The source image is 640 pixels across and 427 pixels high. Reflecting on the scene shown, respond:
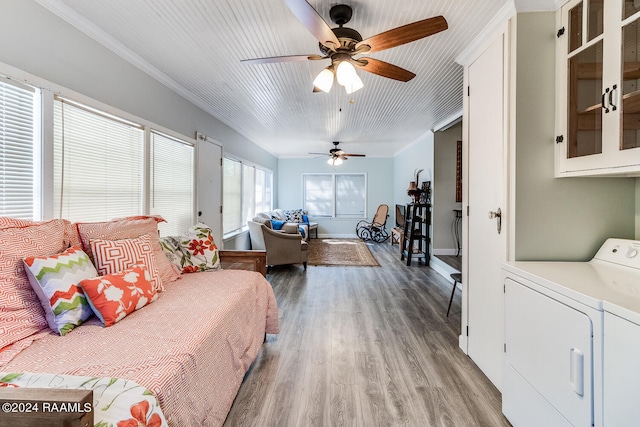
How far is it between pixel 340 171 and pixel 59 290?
757 cm

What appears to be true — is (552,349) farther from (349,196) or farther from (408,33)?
(349,196)

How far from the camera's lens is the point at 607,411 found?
1048 millimetres

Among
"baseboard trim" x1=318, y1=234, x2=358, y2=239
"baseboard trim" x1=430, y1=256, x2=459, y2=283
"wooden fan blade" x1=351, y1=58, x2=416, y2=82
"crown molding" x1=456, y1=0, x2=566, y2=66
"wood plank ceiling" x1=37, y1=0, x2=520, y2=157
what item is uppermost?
"wood plank ceiling" x1=37, y1=0, x2=520, y2=157

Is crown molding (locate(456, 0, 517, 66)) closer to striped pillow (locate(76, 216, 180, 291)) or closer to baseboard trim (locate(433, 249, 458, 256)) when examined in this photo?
striped pillow (locate(76, 216, 180, 291))

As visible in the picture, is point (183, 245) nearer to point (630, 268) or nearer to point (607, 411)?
point (607, 411)

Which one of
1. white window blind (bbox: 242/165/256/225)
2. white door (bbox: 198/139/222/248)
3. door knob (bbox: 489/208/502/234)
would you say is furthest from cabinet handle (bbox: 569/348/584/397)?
white window blind (bbox: 242/165/256/225)

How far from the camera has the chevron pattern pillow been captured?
1311 mm

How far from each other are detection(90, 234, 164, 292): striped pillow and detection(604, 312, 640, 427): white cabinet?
2.23m

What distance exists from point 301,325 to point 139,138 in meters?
2.35

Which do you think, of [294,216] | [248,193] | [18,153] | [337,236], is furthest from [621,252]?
[337,236]

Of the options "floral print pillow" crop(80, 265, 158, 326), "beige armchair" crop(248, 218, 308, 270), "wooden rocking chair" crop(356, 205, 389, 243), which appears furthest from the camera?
"wooden rocking chair" crop(356, 205, 389, 243)

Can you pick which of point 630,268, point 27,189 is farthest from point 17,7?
point 630,268

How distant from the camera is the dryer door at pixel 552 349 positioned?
1.14 meters

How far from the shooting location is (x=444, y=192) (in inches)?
201
